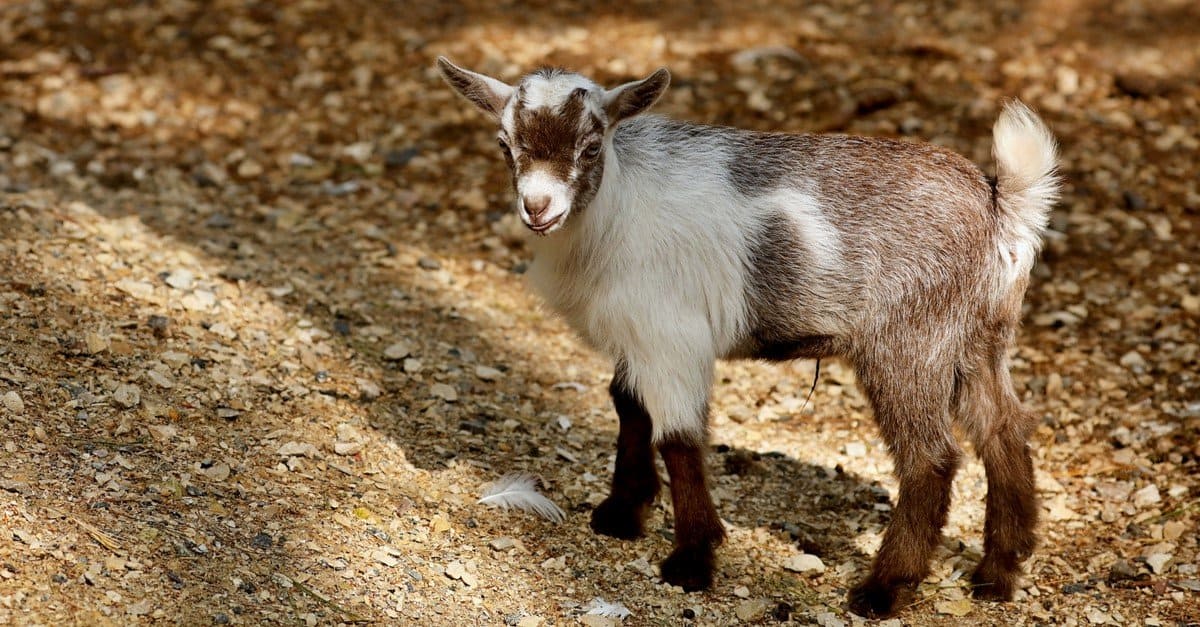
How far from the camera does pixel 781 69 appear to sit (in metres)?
9.62

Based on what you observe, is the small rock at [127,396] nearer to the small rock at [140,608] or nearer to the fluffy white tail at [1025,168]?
the small rock at [140,608]

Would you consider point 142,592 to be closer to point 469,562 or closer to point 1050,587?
point 469,562

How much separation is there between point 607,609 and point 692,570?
425 millimetres

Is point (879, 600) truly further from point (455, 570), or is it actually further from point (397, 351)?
point (397, 351)

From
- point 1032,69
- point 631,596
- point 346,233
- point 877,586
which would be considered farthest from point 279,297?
point 1032,69

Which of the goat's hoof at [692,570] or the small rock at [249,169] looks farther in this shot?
the small rock at [249,169]

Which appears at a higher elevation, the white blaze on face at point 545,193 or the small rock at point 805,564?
the white blaze on face at point 545,193

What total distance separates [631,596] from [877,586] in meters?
1.01

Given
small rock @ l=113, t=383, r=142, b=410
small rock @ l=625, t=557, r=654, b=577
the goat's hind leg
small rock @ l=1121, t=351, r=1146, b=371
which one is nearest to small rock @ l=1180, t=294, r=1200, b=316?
small rock @ l=1121, t=351, r=1146, b=371

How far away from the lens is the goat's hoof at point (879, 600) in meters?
5.11

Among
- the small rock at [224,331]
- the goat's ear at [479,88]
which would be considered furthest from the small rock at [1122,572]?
the small rock at [224,331]

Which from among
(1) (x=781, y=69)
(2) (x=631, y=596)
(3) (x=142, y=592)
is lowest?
(2) (x=631, y=596)

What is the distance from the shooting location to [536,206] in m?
4.58

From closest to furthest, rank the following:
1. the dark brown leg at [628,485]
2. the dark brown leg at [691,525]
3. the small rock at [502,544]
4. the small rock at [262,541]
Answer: the small rock at [262,541], the dark brown leg at [691,525], the small rock at [502,544], the dark brown leg at [628,485]
